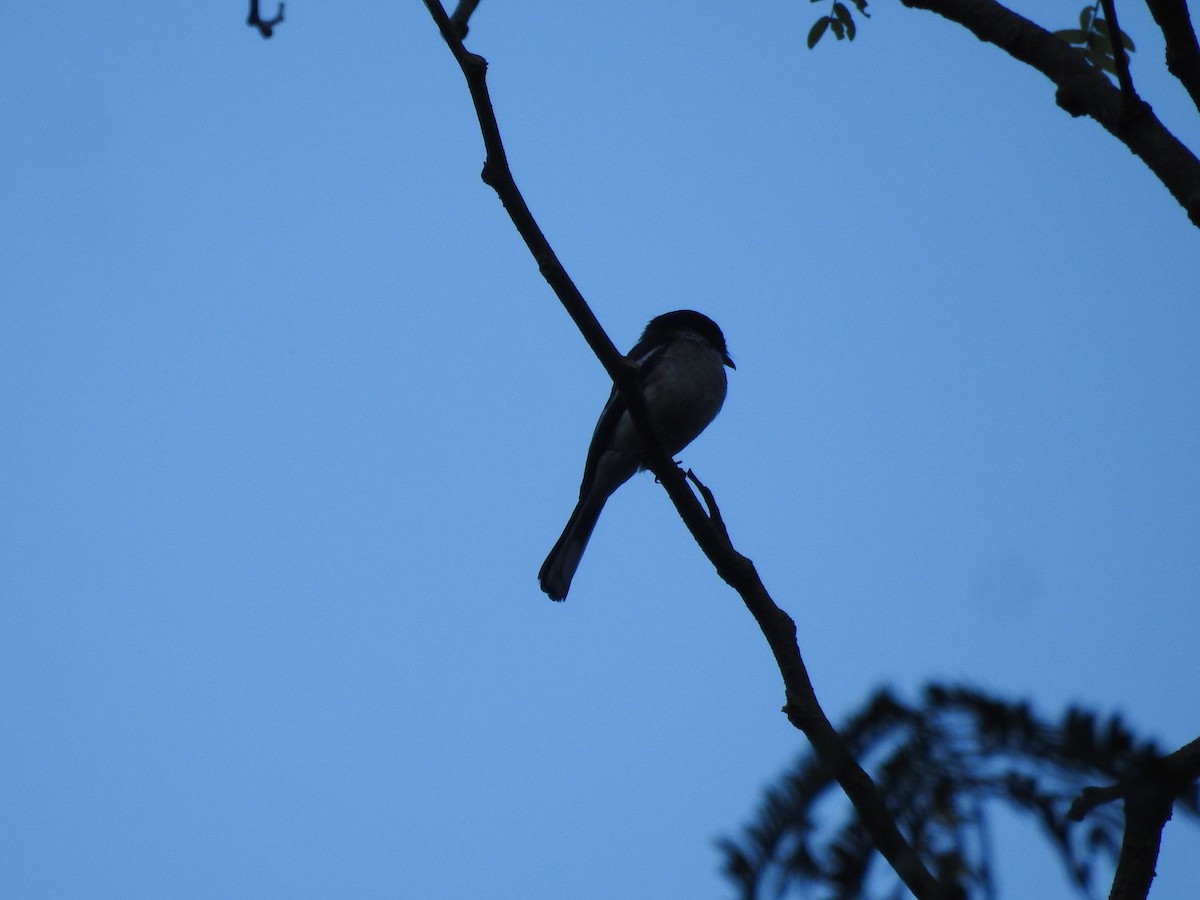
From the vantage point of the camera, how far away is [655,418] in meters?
6.83

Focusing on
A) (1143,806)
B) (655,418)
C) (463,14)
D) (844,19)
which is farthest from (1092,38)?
(655,418)

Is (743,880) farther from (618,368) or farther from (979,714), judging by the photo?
(618,368)

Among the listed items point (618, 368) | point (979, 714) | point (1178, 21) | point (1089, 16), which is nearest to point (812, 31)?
point (1089, 16)

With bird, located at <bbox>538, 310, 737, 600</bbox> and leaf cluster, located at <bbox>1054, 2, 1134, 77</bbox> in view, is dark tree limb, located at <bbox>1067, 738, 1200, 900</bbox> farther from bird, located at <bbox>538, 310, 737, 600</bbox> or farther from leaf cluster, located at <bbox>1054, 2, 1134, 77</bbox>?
bird, located at <bbox>538, 310, 737, 600</bbox>

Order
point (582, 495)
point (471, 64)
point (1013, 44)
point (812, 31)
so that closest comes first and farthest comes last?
point (1013, 44) → point (471, 64) → point (812, 31) → point (582, 495)

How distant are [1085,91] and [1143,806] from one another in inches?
65.0

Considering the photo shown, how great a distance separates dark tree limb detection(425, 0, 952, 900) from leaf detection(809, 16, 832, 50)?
55.3 inches

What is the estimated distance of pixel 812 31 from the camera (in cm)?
440

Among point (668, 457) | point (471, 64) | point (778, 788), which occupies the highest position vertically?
point (471, 64)

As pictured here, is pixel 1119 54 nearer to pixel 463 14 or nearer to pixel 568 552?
pixel 463 14

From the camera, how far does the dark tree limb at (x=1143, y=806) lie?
1416 mm

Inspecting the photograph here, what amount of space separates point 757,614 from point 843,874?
196cm

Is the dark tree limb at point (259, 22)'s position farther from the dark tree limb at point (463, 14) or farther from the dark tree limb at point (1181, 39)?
the dark tree limb at point (1181, 39)

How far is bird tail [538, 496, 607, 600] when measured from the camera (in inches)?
268
